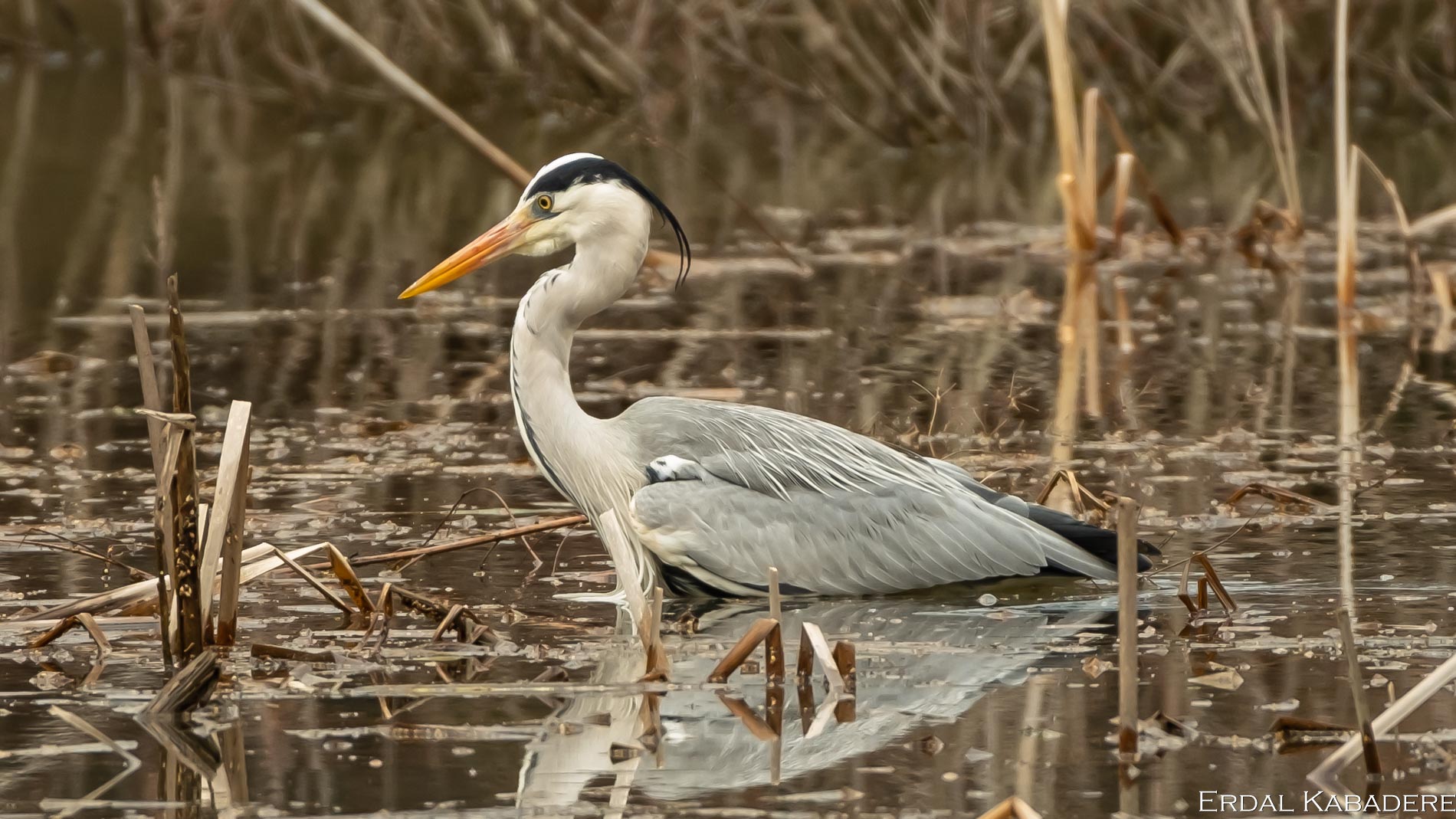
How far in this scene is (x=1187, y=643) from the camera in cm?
577

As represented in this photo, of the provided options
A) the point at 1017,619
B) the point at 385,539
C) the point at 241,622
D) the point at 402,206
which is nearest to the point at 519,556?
the point at 385,539

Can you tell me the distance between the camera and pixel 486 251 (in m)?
7.22

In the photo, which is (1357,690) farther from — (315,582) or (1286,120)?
(1286,120)

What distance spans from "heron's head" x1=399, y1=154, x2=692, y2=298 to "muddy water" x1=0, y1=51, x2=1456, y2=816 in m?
0.81

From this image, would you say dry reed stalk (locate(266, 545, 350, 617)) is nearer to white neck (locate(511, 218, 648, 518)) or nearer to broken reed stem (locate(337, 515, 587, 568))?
broken reed stem (locate(337, 515, 587, 568))

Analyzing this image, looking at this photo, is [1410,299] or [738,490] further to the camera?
[1410,299]

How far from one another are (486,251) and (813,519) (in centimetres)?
145

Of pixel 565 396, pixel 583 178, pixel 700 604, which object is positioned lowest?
pixel 700 604

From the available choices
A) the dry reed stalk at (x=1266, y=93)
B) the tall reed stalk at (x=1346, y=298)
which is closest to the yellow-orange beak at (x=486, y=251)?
the tall reed stalk at (x=1346, y=298)

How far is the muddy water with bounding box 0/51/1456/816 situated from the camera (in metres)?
4.66

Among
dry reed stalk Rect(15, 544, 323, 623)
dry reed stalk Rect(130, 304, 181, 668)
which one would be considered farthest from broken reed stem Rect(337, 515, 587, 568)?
dry reed stalk Rect(130, 304, 181, 668)

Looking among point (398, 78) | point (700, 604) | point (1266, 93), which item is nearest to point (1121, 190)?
point (1266, 93)

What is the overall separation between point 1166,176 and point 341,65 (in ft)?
38.5

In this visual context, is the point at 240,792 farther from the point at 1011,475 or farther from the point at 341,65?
the point at 341,65
